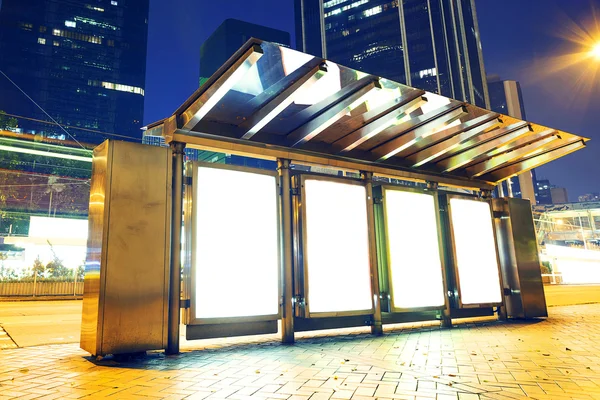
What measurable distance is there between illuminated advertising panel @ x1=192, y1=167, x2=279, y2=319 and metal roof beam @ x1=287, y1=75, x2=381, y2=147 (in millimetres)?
878

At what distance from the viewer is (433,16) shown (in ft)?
301

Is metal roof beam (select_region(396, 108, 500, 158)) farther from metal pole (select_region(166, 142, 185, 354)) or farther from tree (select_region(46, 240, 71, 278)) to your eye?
tree (select_region(46, 240, 71, 278))

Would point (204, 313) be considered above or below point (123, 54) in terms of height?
below

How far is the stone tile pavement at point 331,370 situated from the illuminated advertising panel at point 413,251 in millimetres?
958

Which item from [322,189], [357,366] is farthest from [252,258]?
[357,366]

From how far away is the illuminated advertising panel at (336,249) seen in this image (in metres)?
5.82

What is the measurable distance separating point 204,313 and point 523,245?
706cm

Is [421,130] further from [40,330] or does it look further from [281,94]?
[40,330]

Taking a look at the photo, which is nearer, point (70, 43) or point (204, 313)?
point (204, 313)

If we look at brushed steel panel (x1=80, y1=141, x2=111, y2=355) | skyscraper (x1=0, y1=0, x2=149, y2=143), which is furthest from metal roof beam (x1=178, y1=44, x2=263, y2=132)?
skyscraper (x1=0, y1=0, x2=149, y2=143)

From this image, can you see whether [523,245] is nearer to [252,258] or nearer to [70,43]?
[252,258]

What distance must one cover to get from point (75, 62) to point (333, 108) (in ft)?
398

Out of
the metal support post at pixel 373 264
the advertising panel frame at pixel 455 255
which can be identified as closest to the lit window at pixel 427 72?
the advertising panel frame at pixel 455 255

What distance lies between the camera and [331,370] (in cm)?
379
